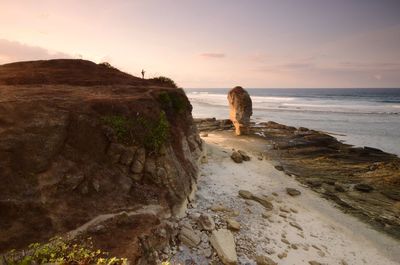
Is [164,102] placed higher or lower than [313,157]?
higher

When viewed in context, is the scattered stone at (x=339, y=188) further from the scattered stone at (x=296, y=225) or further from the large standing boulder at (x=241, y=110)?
the large standing boulder at (x=241, y=110)

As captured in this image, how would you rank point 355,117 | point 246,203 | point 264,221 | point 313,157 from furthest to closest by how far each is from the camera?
point 355,117
point 313,157
point 246,203
point 264,221

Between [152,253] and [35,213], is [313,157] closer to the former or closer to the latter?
[152,253]

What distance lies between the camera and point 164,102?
15266mm

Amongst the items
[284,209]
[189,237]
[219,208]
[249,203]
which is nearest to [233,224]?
[219,208]

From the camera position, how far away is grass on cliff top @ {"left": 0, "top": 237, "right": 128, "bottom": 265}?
6242 mm

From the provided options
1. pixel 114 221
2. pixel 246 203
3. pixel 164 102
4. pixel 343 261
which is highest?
pixel 164 102

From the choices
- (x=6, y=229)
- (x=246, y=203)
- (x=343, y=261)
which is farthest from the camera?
(x=246, y=203)

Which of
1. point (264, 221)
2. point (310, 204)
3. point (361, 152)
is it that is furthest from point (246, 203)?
point (361, 152)

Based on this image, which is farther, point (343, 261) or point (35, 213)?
point (343, 261)

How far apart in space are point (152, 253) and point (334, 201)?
13270mm

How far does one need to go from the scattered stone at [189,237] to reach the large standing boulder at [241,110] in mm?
24676

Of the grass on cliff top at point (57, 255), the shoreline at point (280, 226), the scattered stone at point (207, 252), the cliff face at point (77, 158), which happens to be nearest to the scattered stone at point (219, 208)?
the shoreline at point (280, 226)

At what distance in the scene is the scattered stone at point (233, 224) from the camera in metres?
11.6
